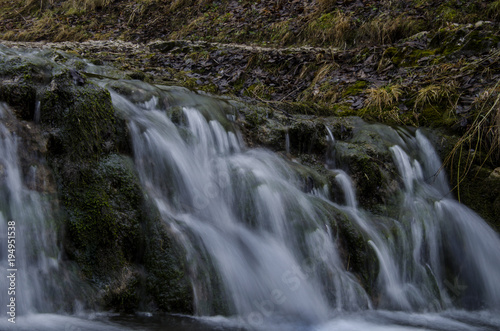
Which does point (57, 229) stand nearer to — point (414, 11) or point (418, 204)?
point (418, 204)

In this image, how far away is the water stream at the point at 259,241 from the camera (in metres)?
2.54

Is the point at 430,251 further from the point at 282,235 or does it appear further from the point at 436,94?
the point at 436,94

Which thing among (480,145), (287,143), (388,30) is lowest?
(480,145)

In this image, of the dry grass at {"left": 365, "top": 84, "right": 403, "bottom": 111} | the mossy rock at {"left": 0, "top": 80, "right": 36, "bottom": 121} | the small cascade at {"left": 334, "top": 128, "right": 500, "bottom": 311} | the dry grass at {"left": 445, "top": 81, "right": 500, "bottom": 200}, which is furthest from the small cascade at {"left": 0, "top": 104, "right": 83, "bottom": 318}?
the dry grass at {"left": 365, "top": 84, "right": 403, "bottom": 111}

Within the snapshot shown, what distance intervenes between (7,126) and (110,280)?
4.45 ft

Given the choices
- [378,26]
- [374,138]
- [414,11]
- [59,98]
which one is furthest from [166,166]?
[414,11]

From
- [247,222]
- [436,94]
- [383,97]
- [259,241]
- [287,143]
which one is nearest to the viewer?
[259,241]

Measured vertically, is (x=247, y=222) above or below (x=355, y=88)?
below

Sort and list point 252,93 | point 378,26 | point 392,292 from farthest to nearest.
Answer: point 378,26, point 252,93, point 392,292

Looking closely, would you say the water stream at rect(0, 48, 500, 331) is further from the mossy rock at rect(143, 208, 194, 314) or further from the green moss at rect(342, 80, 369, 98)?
the green moss at rect(342, 80, 369, 98)

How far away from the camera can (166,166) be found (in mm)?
3584

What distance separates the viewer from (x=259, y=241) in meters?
3.40

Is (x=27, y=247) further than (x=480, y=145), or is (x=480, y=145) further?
(x=480, y=145)

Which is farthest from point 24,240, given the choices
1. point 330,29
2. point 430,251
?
point 330,29
